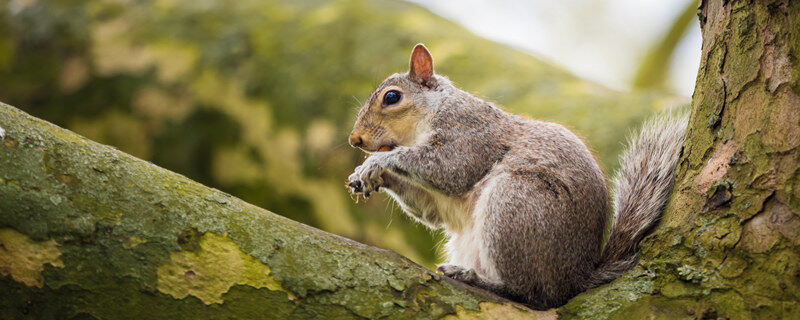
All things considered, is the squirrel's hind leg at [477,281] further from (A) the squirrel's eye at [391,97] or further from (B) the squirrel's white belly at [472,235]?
(A) the squirrel's eye at [391,97]

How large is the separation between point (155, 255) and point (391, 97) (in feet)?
4.87

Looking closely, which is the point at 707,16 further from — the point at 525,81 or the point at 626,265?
the point at 525,81

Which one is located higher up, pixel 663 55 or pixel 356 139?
pixel 663 55

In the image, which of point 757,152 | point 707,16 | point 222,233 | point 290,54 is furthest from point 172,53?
point 757,152

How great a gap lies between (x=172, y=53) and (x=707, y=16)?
10.8 ft

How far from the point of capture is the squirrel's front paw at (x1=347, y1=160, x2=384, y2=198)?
237 centimetres

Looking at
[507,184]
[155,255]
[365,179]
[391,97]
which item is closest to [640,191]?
[507,184]

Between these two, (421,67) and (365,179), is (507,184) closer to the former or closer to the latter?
(365,179)

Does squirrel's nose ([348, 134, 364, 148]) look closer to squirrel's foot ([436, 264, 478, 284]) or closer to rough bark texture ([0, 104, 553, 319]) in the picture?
squirrel's foot ([436, 264, 478, 284])

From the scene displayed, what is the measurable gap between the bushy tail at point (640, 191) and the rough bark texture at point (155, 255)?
2.06 feet

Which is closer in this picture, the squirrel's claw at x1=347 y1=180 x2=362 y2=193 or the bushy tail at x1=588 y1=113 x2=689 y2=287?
the bushy tail at x1=588 y1=113 x2=689 y2=287

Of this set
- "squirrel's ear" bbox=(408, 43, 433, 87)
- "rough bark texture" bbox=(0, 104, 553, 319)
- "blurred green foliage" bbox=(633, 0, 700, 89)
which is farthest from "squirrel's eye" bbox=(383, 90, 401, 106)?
"blurred green foliage" bbox=(633, 0, 700, 89)

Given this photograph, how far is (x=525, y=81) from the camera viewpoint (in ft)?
12.1

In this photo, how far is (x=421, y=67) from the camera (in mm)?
2750
